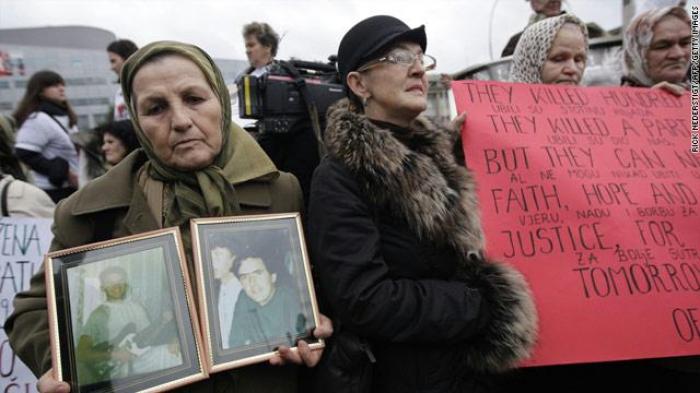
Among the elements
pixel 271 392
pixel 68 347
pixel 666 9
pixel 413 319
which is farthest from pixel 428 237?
pixel 666 9

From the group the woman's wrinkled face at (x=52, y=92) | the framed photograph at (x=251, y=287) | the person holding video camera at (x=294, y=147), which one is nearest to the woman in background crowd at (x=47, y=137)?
the woman's wrinkled face at (x=52, y=92)

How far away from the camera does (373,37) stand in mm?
1639

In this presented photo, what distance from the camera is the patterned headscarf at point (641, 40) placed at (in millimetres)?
2420

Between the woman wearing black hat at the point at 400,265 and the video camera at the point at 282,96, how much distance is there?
4.35 feet

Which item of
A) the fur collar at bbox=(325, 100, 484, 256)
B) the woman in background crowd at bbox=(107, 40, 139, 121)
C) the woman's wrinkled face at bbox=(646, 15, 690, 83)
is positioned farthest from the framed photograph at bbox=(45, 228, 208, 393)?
the woman in background crowd at bbox=(107, 40, 139, 121)

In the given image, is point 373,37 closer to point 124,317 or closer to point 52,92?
point 124,317

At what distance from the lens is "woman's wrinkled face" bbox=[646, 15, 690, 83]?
94.1 inches

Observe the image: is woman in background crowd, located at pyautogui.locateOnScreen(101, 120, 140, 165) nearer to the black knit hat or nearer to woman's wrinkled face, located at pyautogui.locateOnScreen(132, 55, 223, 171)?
woman's wrinkled face, located at pyautogui.locateOnScreen(132, 55, 223, 171)

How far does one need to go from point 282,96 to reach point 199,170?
4.76 feet

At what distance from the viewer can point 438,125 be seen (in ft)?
6.06

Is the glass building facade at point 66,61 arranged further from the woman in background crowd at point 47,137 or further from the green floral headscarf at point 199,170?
the green floral headscarf at point 199,170

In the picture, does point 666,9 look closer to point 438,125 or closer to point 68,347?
point 438,125

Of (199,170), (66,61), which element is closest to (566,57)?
(199,170)

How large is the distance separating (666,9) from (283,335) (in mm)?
2572
